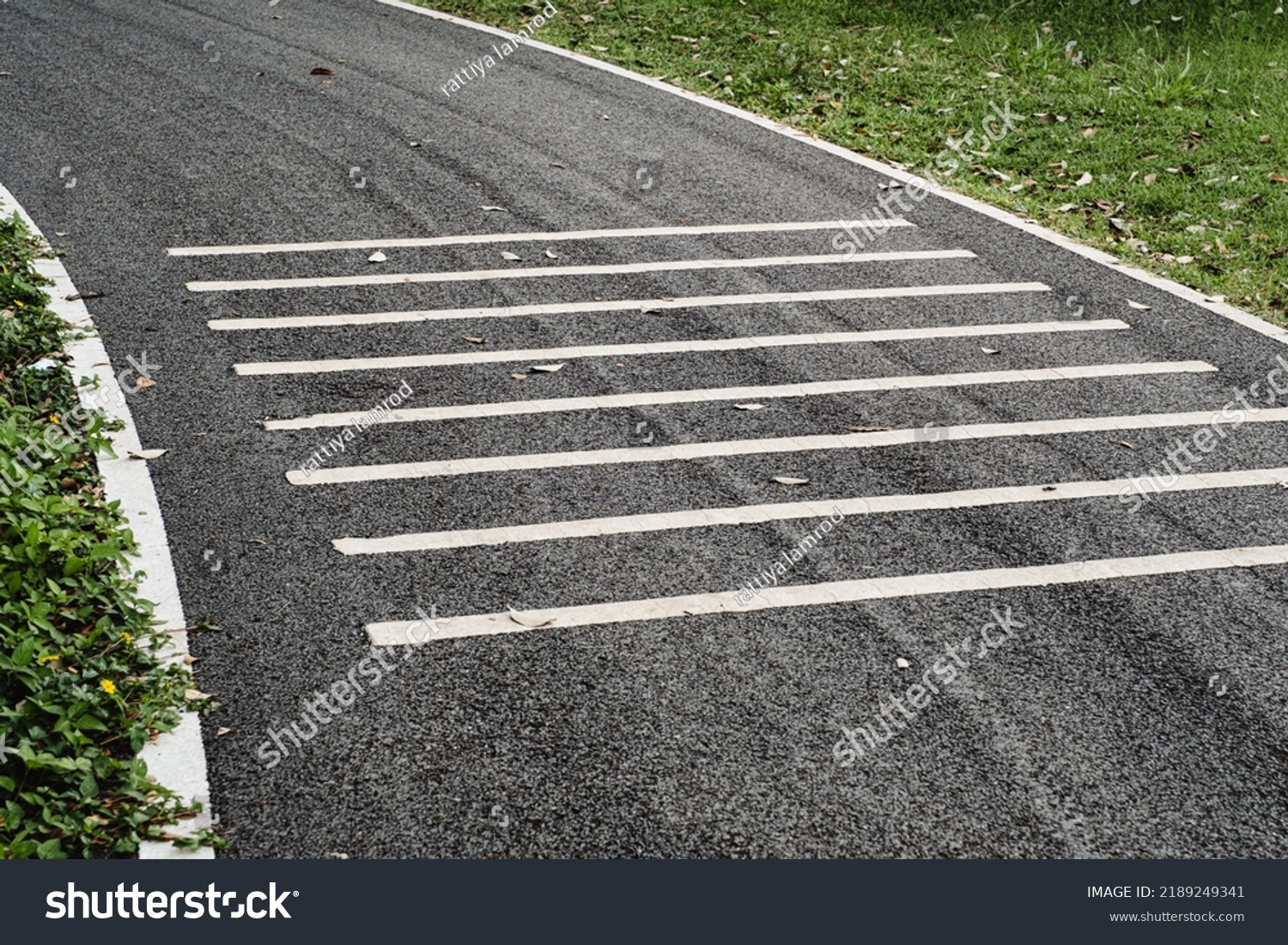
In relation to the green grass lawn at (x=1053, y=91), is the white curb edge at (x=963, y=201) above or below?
below

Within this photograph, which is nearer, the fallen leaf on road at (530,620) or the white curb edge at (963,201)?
the fallen leaf on road at (530,620)

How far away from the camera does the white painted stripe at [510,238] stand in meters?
9.27

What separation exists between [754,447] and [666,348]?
1389mm

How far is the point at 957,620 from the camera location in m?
5.55

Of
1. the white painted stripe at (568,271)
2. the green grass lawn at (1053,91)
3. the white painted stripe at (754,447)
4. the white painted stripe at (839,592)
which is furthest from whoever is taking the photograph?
the green grass lawn at (1053,91)

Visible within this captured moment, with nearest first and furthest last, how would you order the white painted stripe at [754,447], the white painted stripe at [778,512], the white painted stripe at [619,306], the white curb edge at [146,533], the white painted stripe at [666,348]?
1. the white curb edge at [146,533]
2. the white painted stripe at [778,512]
3. the white painted stripe at [754,447]
4. the white painted stripe at [666,348]
5. the white painted stripe at [619,306]

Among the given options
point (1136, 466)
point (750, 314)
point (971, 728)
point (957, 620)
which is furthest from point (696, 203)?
point (971, 728)

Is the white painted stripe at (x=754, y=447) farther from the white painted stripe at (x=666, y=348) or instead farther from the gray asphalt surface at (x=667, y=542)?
the white painted stripe at (x=666, y=348)

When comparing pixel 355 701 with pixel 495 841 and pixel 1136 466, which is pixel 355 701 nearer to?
pixel 495 841

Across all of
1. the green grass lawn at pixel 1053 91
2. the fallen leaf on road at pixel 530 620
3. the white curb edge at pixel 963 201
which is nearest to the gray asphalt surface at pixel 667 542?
the fallen leaf on road at pixel 530 620

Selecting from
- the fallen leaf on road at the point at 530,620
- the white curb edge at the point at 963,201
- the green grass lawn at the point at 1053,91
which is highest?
the green grass lawn at the point at 1053,91

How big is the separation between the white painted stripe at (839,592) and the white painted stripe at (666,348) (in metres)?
2.59

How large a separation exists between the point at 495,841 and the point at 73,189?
7.86 meters

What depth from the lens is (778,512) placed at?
632cm
